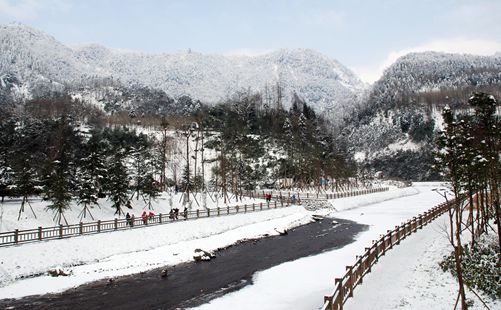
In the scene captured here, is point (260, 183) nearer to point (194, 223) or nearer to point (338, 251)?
point (194, 223)

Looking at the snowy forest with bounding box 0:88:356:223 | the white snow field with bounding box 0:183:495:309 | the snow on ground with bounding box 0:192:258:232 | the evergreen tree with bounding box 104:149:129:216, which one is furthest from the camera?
the evergreen tree with bounding box 104:149:129:216

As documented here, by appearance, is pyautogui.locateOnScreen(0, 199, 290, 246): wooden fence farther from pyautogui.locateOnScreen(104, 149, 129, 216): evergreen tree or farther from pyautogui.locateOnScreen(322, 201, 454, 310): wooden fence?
pyautogui.locateOnScreen(322, 201, 454, 310): wooden fence

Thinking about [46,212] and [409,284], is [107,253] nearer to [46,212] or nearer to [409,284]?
[46,212]

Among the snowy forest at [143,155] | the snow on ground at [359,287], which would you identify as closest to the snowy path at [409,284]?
the snow on ground at [359,287]

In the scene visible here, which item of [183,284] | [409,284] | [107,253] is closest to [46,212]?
[107,253]

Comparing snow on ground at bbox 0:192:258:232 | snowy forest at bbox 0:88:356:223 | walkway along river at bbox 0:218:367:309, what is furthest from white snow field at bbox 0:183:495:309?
snowy forest at bbox 0:88:356:223

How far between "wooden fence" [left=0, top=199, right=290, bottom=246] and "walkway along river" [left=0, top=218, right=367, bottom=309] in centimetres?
726

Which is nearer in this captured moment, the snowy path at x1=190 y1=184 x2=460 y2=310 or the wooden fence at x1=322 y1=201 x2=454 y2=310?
the wooden fence at x1=322 y1=201 x2=454 y2=310

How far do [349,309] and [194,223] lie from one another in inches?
1073

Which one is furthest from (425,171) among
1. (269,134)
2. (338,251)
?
(338,251)

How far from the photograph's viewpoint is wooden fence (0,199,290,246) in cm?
2825

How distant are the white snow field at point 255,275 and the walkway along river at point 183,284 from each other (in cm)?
116

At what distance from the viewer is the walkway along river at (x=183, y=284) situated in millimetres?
20547

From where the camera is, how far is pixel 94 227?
113 ft
